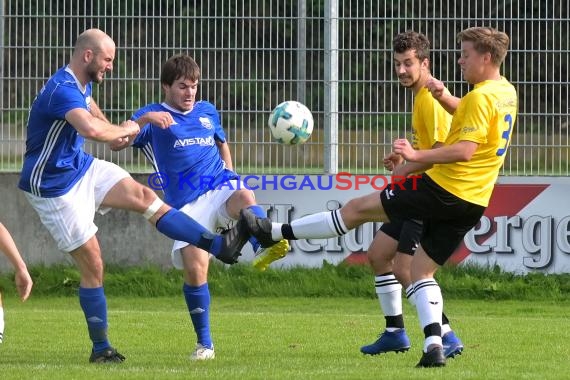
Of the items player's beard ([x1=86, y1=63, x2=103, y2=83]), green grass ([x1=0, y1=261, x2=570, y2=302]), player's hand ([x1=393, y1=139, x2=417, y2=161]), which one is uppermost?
player's beard ([x1=86, y1=63, x2=103, y2=83])

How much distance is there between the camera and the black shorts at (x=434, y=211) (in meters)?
7.72

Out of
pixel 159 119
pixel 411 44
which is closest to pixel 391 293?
pixel 411 44

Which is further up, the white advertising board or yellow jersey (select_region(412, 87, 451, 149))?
yellow jersey (select_region(412, 87, 451, 149))

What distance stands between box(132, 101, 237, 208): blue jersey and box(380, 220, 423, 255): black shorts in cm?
128

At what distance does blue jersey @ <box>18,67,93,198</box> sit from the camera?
27.3 feet

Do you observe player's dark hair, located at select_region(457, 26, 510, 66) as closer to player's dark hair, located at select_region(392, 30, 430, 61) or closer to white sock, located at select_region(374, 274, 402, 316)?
player's dark hair, located at select_region(392, 30, 430, 61)

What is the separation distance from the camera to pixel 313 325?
35.2 ft

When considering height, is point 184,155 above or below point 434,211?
above

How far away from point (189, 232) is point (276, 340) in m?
1.59

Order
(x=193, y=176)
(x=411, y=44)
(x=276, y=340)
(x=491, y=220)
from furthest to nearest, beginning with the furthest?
(x=491, y=220) < (x=276, y=340) < (x=193, y=176) < (x=411, y=44)

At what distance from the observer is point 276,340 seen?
9648 mm

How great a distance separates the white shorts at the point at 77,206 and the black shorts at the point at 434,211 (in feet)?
6.38

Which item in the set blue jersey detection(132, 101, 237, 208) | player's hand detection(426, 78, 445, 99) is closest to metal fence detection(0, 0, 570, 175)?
blue jersey detection(132, 101, 237, 208)

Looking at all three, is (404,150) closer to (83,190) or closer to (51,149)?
(83,190)
